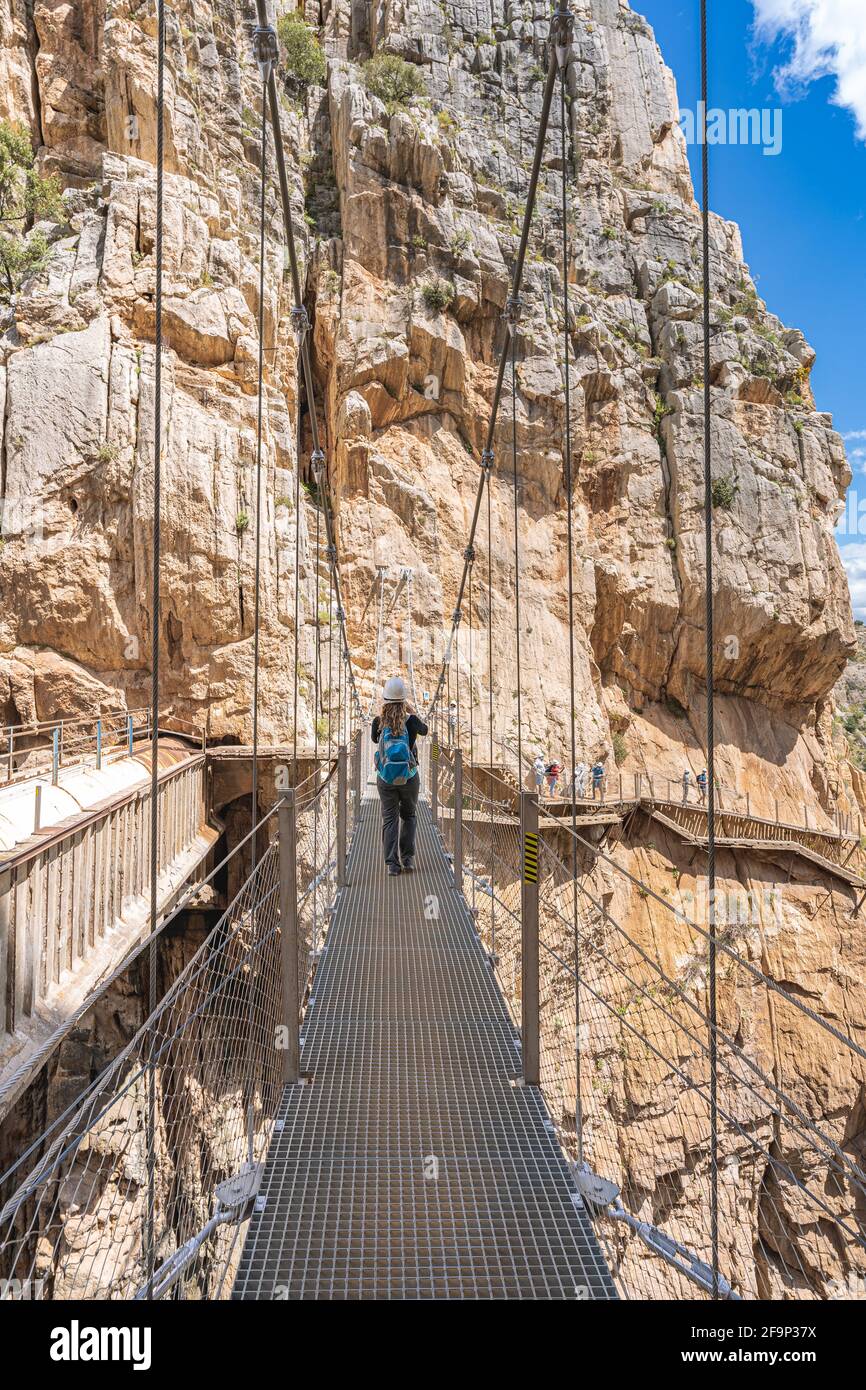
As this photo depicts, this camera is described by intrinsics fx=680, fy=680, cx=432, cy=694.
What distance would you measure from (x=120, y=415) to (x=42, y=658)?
13.5 ft

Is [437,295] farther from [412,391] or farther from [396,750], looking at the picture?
[396,750]

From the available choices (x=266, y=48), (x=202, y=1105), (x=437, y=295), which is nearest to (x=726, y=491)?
(x=437, y=295)

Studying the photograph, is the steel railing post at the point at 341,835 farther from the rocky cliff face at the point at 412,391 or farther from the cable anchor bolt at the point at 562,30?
the rocky cliff face at the point at 412,391

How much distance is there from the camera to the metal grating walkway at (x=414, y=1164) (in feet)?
5.57

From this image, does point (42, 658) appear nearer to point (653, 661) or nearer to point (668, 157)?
point (653, 661)

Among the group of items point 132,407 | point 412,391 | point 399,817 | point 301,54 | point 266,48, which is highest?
point 301,54

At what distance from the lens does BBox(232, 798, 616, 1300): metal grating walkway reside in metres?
1.70

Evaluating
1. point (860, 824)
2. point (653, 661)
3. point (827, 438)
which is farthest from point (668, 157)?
point (860, 824)

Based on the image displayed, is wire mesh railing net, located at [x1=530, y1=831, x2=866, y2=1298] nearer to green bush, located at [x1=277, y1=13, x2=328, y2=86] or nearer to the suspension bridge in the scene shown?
the suspension bridge

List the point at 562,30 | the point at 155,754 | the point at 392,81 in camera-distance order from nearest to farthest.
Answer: the point at 155,754 < the point at 562,30 < the point at 392,81

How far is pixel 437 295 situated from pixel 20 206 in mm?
7955

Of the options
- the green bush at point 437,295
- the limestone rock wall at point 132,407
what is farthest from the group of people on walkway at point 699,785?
the green bush at point 437,295

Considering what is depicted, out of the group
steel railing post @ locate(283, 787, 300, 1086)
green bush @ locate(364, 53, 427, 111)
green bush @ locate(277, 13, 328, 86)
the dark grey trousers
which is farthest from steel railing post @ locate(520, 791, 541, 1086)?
green bush @ locate(277, 13, 328, 86)

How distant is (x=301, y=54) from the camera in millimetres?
15352
